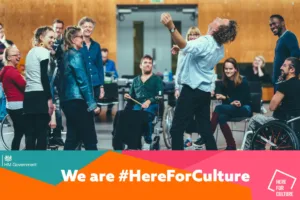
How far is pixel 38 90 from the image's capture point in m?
5.46

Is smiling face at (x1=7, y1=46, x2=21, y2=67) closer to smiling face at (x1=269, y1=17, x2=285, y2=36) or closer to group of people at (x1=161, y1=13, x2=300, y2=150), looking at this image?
group of people at (x1=161, y1=13, x2=300, y2=150)

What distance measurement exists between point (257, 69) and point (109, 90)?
154 inches

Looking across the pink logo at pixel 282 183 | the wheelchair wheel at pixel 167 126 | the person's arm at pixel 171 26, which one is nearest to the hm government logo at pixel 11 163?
the pink logo at pixel 282 183

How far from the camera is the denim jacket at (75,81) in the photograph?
16.4ft

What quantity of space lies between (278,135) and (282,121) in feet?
0.43

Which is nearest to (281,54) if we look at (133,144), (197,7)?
(133,144)

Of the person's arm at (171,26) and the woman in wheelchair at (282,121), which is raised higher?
the person's arm at (171,26)

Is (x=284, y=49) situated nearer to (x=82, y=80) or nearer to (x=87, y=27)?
(x=87, y=27)

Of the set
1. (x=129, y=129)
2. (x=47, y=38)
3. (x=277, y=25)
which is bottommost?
(x=129, y=129)

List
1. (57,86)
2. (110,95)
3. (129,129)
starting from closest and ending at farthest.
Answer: (57,86) → (129,129) → (110,95)

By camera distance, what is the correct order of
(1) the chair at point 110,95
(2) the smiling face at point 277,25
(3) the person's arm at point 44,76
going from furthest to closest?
(1) the chair at point 110,95
(2) the smiling face at point 277,25
(3) the person's arm at point 44,76

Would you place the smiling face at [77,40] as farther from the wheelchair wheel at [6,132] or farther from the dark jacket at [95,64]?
the wheelchair wheel at [6,132]

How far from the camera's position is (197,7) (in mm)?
14820

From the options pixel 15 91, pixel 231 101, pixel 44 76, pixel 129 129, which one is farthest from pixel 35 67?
pixel 231 101
